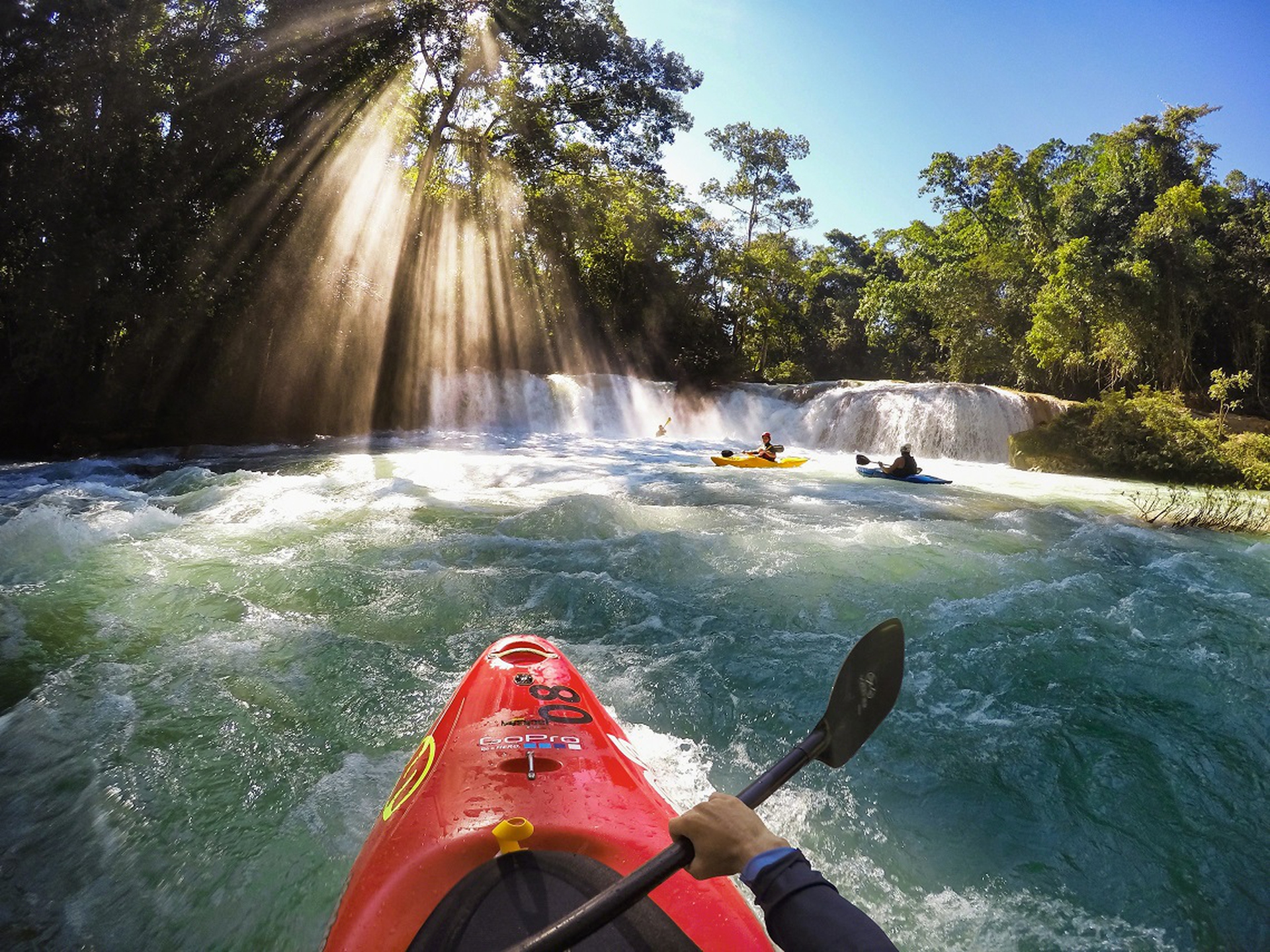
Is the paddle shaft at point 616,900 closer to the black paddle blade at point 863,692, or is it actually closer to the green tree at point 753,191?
the black paddle blade at point 863,692

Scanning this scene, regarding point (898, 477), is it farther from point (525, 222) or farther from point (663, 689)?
point (525, 222)

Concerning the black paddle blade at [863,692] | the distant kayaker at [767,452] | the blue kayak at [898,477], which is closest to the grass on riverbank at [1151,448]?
the blue kayak at [898,477]

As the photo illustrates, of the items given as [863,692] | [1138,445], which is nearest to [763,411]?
[1138,445]

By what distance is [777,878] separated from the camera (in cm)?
107

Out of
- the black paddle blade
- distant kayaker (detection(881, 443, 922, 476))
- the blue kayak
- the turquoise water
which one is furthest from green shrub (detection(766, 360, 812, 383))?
the black paddle blade

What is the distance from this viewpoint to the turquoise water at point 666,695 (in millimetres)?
2039

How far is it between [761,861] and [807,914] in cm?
9

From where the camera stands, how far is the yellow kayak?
10203 mm

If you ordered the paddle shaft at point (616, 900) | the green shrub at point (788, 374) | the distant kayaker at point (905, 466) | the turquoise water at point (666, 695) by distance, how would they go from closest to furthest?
1. the paddle shaft at point (616, 900)
2. the turquoise water at point (666, 695)
3. the distant kayaker at point (905, 466)
4. the green shrub at point (788, 374)

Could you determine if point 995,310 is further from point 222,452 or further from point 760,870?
point 760,870

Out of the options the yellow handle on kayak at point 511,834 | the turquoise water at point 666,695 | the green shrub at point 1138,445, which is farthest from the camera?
the green shrub at point 1138,445

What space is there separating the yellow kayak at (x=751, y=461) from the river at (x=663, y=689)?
3088 millimetres

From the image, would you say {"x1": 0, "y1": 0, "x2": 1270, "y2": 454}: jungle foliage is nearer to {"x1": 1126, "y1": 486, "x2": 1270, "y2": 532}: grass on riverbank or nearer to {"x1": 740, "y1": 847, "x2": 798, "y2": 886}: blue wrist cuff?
{"x1": 1126, "y1": 486, "x2": 1270, "y2": 532}: grass on riverbank

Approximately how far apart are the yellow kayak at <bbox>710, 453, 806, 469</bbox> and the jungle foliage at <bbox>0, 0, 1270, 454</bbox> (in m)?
6.48
